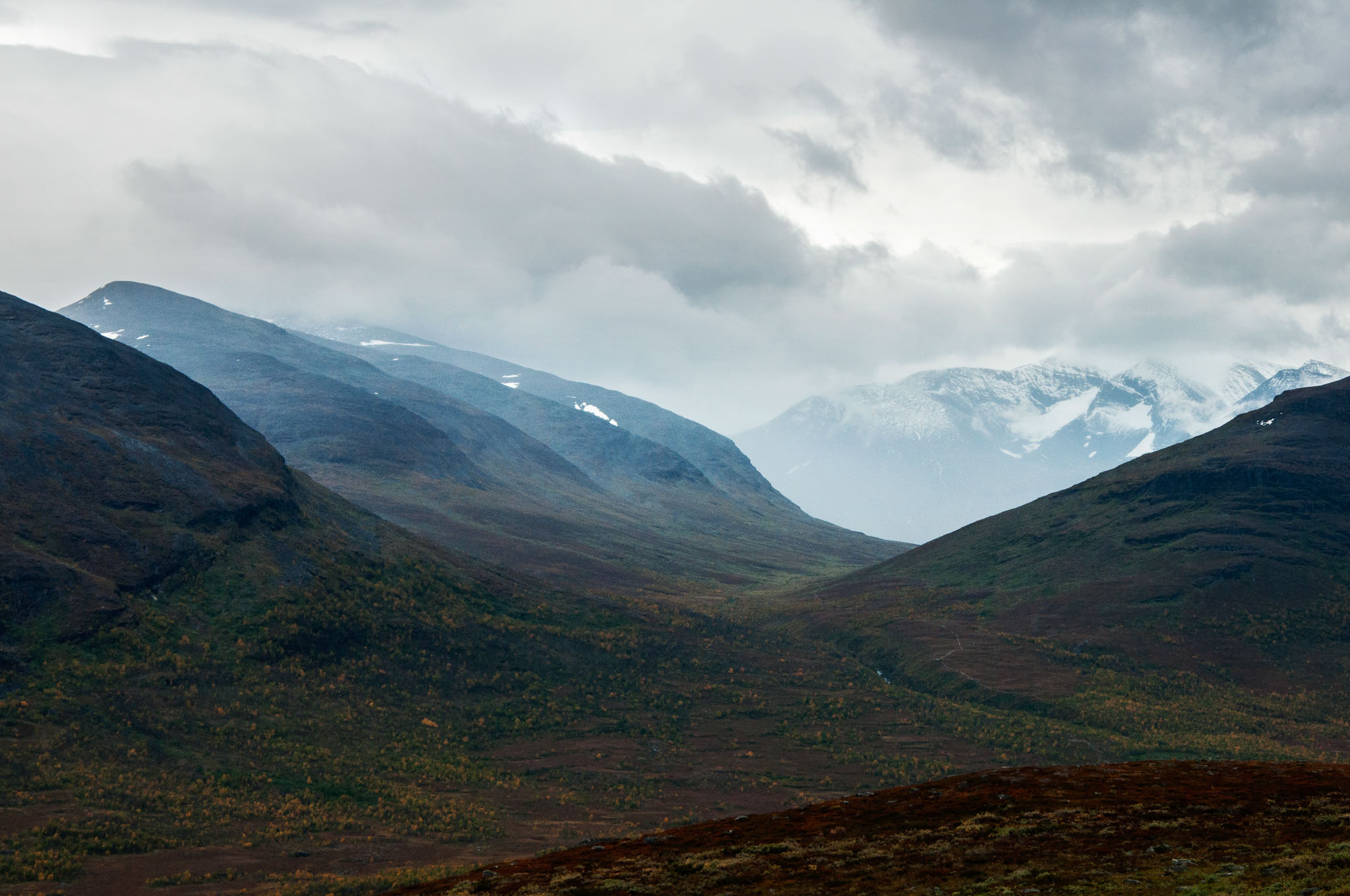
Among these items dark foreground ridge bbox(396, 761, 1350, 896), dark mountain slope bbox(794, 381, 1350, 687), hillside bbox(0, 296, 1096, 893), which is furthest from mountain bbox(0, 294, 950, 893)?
dark mountain slope bbox(794, 381, 1350, 687)

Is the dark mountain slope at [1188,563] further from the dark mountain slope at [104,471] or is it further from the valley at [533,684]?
the dark mountain slope at [104,471]

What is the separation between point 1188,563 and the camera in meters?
126

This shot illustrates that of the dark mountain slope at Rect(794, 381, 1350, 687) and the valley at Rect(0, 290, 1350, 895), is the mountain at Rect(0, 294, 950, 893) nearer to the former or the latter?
the valley at Rect(0, 290, 1350, 895)

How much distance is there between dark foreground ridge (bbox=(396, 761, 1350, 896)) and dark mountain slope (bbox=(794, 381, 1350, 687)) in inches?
2958

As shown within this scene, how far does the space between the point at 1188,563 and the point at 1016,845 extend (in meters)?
113

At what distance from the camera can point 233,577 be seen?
78000 millimetres

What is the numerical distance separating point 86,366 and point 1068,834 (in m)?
103

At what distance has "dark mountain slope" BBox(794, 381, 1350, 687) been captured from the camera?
352 feet

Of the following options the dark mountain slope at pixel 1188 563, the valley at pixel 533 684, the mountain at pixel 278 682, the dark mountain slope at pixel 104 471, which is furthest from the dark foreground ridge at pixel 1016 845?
the dark mountain slope at pixel 1188 563

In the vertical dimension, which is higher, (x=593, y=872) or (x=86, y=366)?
(x=86, y=366)

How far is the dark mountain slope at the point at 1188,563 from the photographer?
4230 inches

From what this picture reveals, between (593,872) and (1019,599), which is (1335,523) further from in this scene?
(593,872)

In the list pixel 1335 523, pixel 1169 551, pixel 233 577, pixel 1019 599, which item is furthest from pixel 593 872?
pixel 1335 523

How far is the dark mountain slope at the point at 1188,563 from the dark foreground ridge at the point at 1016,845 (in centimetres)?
7514
